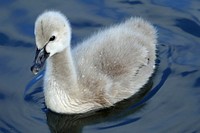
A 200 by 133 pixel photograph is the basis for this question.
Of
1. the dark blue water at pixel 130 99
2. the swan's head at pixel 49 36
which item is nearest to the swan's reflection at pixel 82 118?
the dark blue water at pixel 130 99

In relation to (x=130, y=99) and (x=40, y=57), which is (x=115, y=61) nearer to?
(x=130, y=99)

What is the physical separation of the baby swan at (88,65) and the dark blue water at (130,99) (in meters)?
0.13

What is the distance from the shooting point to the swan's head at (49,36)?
5.96 m

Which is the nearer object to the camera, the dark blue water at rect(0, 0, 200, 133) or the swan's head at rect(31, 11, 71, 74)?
the swan's head at rect(31, 11, 71, 74)

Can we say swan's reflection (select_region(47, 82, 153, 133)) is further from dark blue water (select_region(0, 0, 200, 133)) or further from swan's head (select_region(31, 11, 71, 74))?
swan's head (select_region(31, 11, 71, 74))

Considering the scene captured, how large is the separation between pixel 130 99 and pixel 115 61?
0.40 meters

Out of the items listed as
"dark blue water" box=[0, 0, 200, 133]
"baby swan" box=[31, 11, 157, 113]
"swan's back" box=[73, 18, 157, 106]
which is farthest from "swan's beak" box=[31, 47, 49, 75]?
"dark blue water" box=[0, 0, 200, 133]

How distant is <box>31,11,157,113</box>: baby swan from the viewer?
19.9 feet

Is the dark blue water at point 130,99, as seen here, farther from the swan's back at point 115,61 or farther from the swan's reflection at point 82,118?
the swan's back at point 115,61

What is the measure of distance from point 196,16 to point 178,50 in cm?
61

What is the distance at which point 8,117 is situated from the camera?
6.39m

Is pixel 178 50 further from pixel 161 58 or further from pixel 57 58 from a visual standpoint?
pixel 57 58

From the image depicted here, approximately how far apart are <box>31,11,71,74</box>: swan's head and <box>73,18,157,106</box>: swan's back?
407 millimetres

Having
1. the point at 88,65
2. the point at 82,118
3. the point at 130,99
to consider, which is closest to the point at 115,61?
the point at 88,65
